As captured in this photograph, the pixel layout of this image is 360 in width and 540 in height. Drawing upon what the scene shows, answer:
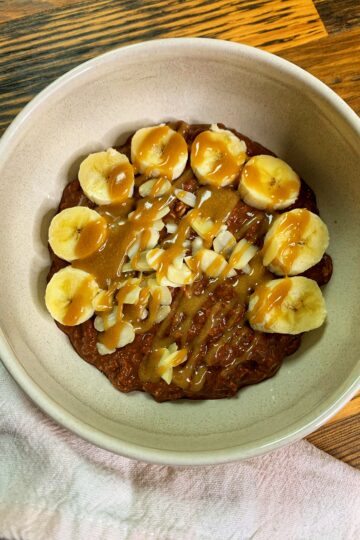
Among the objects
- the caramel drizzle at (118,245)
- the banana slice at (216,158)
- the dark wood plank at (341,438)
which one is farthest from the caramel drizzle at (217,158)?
the dark wood plank at (341,438)

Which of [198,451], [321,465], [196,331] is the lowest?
[321,465]

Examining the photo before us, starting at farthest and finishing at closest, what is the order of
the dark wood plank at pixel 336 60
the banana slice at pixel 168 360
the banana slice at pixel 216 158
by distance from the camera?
the dark wood plank at pixel 336 60 → the banana slice at pixel 216 158 → the banana slice at pixel 168 360

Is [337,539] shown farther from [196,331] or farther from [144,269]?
[144,269]

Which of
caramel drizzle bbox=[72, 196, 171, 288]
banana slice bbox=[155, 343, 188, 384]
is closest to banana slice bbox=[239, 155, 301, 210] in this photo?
caramel drizzle bbox=[72, 196, 171, 288]

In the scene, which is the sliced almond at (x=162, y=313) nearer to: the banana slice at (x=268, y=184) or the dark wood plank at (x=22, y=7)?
the banana slice at (x=268, y=184)

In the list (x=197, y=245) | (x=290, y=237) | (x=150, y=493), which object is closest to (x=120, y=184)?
(x=197, y=245)

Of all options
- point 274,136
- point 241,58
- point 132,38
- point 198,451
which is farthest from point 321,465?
point 132,38

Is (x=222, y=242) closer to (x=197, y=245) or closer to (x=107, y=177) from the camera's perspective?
(x=197, y=245)
